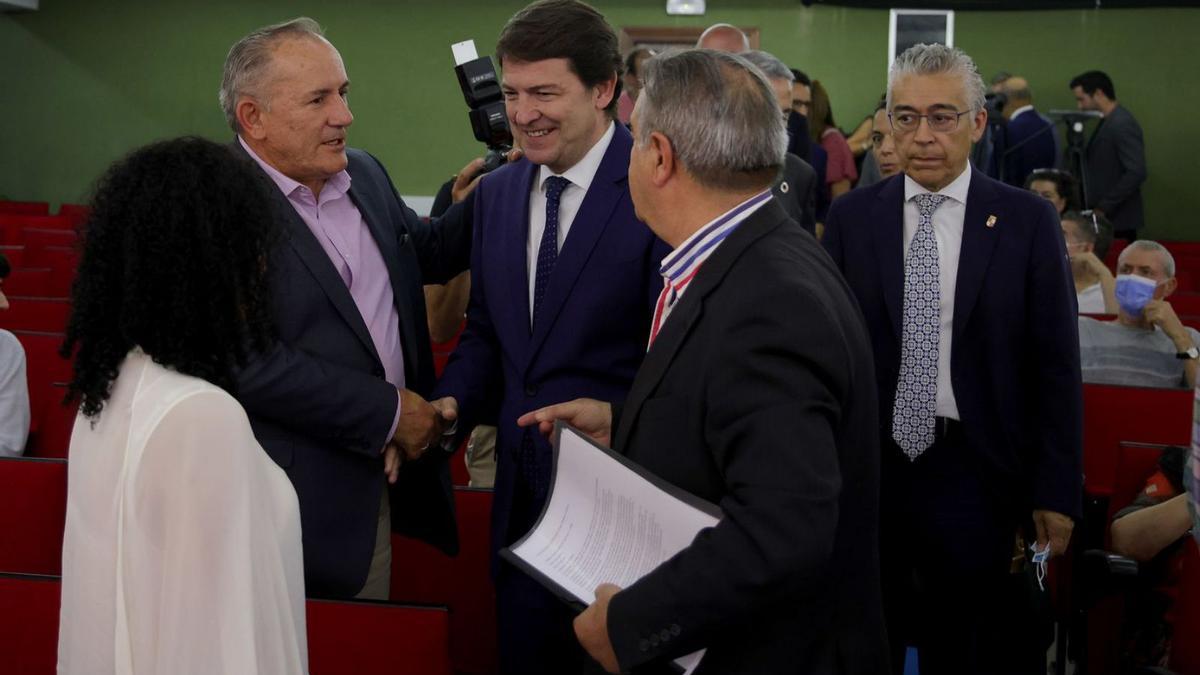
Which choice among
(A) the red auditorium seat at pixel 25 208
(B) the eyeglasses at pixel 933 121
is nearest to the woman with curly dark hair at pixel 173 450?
(B) the eyeglasses at pixel 933 121

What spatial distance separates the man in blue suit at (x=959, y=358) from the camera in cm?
235

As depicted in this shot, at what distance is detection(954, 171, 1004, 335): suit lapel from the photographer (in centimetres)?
235

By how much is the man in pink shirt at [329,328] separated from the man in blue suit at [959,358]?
92 cm

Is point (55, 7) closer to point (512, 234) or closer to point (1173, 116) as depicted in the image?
point (1173, 116)

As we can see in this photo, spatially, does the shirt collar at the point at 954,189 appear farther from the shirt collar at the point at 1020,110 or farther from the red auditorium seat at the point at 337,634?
the shirt collar at the point at 1020,110

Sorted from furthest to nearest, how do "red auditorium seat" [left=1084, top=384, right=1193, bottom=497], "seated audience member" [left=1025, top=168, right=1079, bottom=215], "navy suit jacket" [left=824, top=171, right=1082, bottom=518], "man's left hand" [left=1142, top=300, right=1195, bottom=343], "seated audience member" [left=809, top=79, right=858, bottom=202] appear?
1. "seated audience member" [left=809, top=79, right=858, bottom=202]
2. "seated audience member" [left=1025, top=168, right=1079, bottom=215]
3. "man's left hand" [left=1142, top=300, right=1195, bottom=343]
4. "red auditorium seat" [left=1084, top=384, right=1193, bottom=497]
5. "navy suit jacket" [left=824, top=171, right=1082, bottom=518]

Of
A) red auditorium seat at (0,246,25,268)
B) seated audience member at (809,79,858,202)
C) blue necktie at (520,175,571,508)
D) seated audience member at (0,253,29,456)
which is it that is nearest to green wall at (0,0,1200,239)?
seated audience member at (809,79,858,202)

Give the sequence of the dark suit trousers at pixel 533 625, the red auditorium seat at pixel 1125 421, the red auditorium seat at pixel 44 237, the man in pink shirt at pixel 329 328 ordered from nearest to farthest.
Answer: the man in pink shirt at pixel 329 328, the dark suit trousers at pixel 533 625, the red auditorium seat at pixel 1125 421, the red auditorium seat at pixel 44 237

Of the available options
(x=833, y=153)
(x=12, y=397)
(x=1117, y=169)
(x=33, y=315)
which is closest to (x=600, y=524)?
(x=12, y=397)

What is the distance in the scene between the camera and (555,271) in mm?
2193

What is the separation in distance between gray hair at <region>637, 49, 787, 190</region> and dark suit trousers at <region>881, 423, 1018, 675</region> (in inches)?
42.3

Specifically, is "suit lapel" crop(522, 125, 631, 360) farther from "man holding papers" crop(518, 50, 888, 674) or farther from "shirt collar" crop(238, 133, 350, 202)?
"man holding papers" crop(518, 50, 888, 674)

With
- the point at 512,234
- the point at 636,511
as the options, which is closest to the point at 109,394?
the point at 636,511

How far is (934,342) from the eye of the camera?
2.38m
